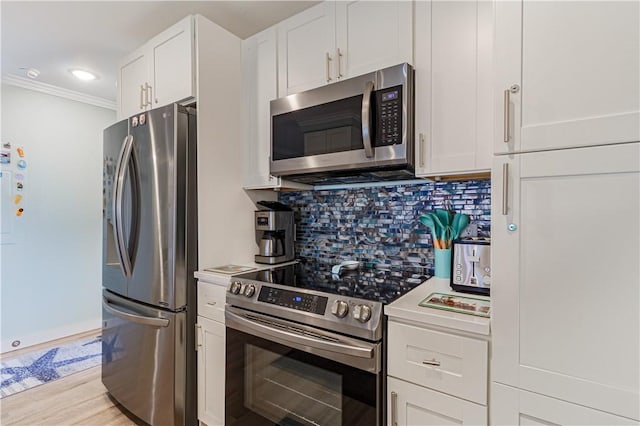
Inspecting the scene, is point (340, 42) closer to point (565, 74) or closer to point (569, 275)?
point (565, 74)

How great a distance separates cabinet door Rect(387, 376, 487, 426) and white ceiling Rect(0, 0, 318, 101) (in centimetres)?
207

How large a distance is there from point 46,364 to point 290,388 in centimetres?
262

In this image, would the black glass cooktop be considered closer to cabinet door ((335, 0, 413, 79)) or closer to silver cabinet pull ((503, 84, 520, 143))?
silver cabinet pull ((503, 84, 520, 143))

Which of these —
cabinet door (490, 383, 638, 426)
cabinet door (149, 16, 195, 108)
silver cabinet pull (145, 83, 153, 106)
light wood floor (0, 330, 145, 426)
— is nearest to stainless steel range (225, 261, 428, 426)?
cabinet door (490, 383, 638, 426)

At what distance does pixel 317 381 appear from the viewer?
1341 millimetres

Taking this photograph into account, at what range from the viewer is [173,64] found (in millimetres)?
1938

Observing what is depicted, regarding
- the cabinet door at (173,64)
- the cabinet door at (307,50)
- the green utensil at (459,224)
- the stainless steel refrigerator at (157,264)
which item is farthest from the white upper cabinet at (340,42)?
the green utensil at (459,224)

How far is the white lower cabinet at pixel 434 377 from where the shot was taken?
103 cm

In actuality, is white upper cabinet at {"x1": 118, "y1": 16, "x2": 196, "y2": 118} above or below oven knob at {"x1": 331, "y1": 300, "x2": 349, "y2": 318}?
above

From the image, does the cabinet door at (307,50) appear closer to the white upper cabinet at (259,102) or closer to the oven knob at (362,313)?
the white upper cabinet at (259,102)

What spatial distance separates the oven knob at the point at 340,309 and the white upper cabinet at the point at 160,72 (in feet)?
4.68

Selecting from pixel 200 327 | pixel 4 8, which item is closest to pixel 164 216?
pixel 200 327

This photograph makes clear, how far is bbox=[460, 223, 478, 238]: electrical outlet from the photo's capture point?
1605 mm

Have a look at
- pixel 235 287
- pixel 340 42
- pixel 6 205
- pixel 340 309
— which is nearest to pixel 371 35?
pixel 340 42
